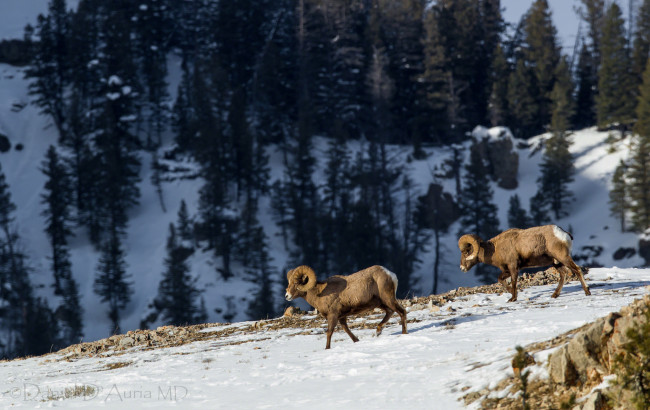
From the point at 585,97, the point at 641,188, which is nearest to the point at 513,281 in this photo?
the point at 641,188

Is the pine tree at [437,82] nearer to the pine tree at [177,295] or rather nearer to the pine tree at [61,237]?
the pine tree at [177,295]

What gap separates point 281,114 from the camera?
97.4 metres

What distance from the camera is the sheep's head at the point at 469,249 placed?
58.4ft

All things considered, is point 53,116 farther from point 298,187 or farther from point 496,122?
point 496,122

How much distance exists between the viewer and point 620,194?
78250 millimetres

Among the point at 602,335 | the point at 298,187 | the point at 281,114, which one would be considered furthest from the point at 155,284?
the point at 602,335

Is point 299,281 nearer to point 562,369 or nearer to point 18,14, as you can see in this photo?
point 562,369

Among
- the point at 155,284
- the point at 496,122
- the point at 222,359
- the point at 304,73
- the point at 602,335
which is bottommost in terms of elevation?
the point at 155,284

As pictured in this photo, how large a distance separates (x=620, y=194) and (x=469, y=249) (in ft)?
216

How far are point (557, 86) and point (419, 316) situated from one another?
3303 inches

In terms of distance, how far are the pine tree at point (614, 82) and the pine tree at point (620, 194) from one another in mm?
13954

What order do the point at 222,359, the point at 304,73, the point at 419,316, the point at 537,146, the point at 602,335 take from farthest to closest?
the point at 304,73
the point at 537,146
the point at 419,316
the point at 222,359
the point at 602,335

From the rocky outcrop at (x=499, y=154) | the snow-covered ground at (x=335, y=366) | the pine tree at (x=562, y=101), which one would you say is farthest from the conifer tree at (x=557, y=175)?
the snow-covered ground at (x=335, y=366)

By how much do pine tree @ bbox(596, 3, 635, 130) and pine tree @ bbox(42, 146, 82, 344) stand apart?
206 ft
